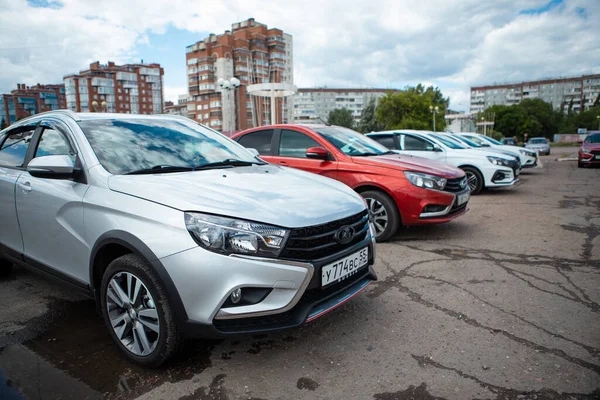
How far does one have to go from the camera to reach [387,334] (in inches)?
110

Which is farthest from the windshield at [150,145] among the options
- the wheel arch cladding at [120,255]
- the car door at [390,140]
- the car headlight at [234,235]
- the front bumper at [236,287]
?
the car door at [390,140]

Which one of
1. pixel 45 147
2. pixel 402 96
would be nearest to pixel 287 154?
pixel 45 147

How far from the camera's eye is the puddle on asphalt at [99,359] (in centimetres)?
229

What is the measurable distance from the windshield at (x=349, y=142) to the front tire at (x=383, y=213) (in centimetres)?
74

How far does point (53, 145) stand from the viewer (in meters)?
3.14

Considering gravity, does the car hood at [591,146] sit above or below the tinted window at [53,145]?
above

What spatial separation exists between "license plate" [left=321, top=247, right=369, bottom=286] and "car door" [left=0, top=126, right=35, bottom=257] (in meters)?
2.59

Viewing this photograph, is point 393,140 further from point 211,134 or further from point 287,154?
point 211,134

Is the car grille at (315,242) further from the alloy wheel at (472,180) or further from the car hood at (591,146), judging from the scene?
the car hood at (591,146)

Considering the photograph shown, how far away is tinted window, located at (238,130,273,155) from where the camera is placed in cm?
614

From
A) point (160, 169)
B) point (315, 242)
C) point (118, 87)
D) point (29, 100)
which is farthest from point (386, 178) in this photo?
point (29, 100)

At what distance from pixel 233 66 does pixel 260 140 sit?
273ft

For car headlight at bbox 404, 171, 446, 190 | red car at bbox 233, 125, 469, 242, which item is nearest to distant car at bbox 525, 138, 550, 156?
red car at bbox 233, 125, 469, 242

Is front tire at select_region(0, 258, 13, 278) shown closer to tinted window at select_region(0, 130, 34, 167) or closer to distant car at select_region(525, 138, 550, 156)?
tinted window at select_region(0, 130, 34, 167)
